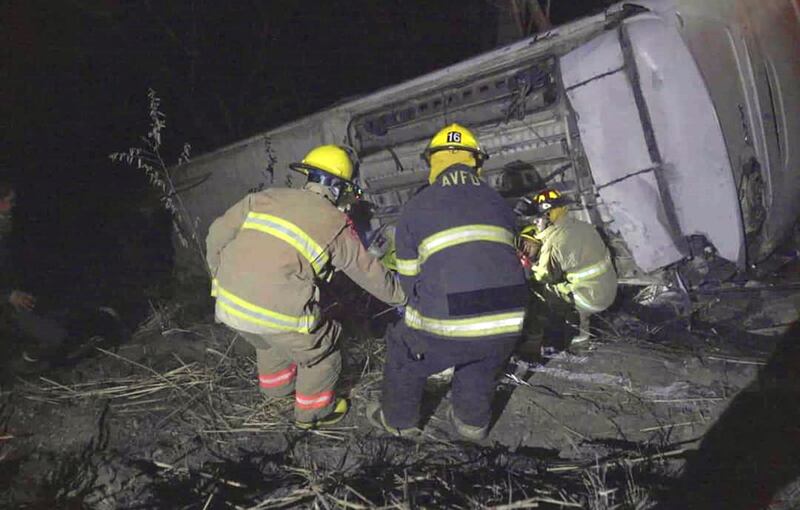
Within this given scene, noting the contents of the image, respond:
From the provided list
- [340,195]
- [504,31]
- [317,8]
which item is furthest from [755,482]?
[317,8]

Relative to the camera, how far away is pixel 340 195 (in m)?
Result: 2.84

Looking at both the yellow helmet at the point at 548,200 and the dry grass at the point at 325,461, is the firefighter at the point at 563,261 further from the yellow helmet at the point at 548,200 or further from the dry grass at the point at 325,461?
the dry grass at the point at 325,461

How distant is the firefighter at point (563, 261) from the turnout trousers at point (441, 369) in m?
1.22

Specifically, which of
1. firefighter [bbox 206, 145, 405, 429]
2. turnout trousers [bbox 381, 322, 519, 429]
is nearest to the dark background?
firefighter [bbox 206, 145, 405, 429]

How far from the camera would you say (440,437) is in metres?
2.79

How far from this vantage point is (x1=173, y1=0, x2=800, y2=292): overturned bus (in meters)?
3.05

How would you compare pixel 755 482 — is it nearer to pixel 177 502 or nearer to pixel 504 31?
pixel 177 502

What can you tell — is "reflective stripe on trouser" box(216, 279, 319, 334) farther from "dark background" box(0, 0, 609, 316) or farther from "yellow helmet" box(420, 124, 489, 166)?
"dark background" box(0, 0, 609, 316)

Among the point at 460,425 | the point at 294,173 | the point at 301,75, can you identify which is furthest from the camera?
the point at 301,75

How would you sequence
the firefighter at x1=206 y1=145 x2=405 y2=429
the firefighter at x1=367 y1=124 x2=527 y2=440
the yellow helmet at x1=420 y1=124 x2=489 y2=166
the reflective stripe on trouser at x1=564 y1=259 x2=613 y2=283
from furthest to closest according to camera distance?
the reflective stripe on trouser at x1=564 y1=259 x2=613 y2=283
the yellow helmet at x1=420 y1=124 x2=489 y2=166
the firefighter at x1=206 y1=145 x2=405 y2=429
the firefighter at x1=367 y1=124 x2=527 y2=440

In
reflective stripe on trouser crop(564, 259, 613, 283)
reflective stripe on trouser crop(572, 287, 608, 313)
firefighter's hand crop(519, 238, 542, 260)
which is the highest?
firefighter's hand crop(519, 238, 542, 260)

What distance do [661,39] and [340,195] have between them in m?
2.24

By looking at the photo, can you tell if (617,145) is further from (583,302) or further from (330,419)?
(330,419)

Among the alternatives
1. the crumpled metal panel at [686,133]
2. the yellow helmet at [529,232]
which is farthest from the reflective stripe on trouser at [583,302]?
the crumpled metal panel at [686,133]
